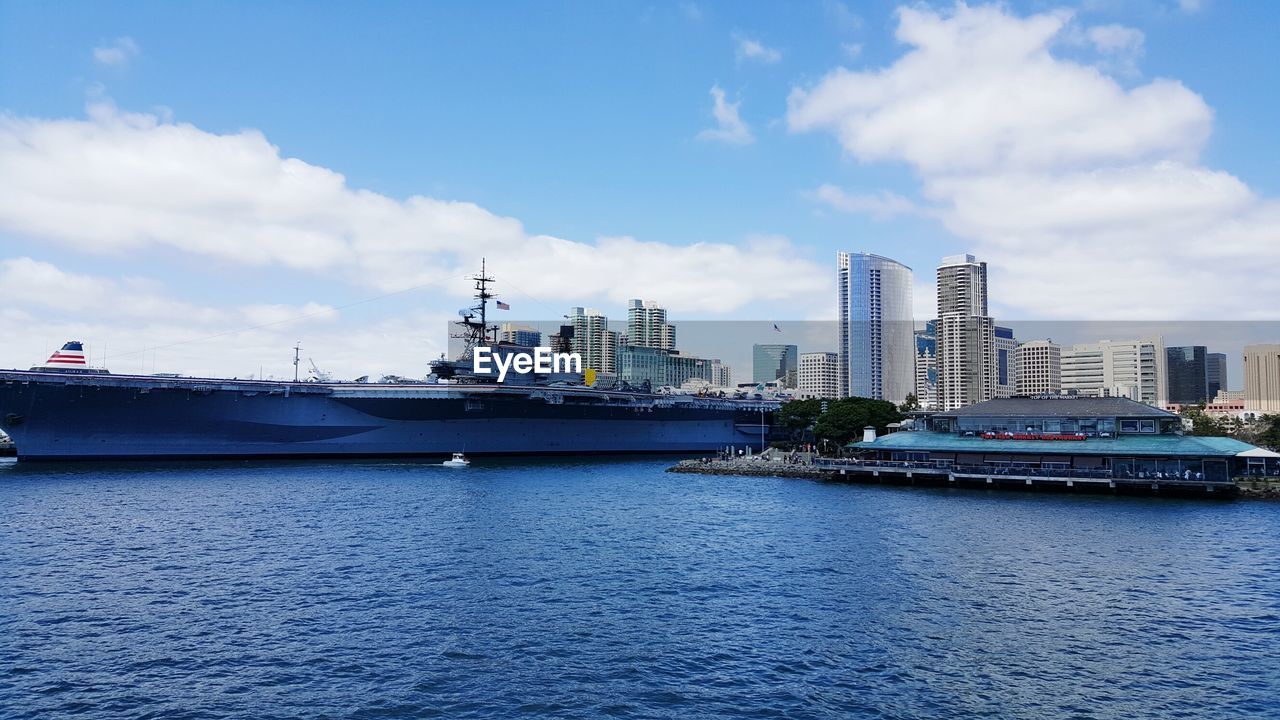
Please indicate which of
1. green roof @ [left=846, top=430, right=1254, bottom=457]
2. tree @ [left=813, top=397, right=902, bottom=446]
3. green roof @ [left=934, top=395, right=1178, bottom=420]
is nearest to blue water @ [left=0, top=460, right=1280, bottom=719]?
green roof @ [left=846, top=430, right=1254, bottom=457]

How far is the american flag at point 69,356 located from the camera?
59.6 m

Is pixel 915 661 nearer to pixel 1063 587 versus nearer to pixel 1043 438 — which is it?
pixel 1063 587

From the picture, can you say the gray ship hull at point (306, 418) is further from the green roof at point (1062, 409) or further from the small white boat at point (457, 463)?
the green roof at point (1062, 409)

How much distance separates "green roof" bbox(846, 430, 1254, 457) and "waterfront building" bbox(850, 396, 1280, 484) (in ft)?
0.16

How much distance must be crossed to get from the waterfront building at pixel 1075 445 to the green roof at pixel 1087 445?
0.16ft

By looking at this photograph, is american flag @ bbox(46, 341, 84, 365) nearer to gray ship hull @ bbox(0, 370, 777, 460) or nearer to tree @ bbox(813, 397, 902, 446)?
gray ship hull @ bbox(0, 370, 777, 460)

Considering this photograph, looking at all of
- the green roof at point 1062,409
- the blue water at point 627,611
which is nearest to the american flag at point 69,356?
the blue water at point 627,611

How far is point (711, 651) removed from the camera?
62.1ft

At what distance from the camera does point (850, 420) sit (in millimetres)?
75625

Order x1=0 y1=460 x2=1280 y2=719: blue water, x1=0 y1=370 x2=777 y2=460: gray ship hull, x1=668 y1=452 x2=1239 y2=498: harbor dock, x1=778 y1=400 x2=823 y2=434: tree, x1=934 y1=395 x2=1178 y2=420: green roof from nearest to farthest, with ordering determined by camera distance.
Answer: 1. x1=0 y1=460 x2=1280 y2=719: blue water
2. x1=668 y1=452 x2=1239 y2=498: harbor dock
3. x1=934 y1=395 x2=1178 y2=420: green roof
4. x1=0 y1=370 x2=777 y2=460: gray ship hull
5. x1=778 y1=400 x2=823 y2=434: tree

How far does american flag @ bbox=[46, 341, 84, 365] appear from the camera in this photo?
196 feet

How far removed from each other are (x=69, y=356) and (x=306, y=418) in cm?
1785

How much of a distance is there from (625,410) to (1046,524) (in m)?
49.2

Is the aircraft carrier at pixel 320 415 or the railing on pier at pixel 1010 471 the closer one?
the railing on pier at pixel 1010 471
